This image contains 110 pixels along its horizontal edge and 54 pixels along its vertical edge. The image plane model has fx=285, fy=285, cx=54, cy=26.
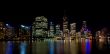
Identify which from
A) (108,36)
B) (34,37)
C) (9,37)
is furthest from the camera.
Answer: (108,36)

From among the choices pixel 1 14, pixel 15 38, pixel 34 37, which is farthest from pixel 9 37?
pixel 1 14

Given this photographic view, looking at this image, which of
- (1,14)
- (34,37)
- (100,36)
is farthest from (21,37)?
(1,14)

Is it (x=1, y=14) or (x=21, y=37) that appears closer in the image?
(x=1, y=14)

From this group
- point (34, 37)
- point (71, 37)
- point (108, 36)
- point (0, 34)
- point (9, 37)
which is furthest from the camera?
point (108, 36)

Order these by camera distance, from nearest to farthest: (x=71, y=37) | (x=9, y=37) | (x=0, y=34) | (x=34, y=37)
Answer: (x=0, y=34) < (x=9, y=37) < (x=34, y=37) < (x=71, y=37)

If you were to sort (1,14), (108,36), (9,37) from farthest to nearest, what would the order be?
1. (108,36)
2. (9,37)
3. (1,14)

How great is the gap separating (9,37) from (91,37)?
45.9m

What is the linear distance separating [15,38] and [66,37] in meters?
24.9

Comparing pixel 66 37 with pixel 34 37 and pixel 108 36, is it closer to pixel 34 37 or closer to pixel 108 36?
pixel 34 37

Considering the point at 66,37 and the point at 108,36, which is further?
the point at 108,36

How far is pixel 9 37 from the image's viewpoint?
119m

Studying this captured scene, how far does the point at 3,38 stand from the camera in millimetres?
114938

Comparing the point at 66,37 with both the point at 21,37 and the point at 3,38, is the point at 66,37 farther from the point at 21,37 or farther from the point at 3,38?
the point at 3,38

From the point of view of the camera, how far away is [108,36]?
502 feet
